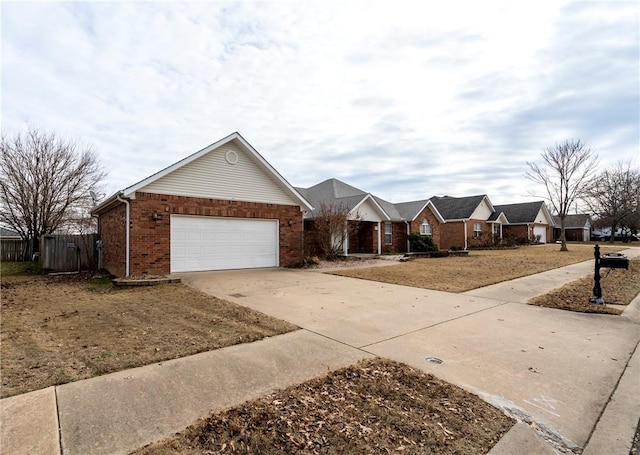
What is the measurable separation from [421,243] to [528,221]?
2369 centimetres

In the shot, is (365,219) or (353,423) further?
(365,219)

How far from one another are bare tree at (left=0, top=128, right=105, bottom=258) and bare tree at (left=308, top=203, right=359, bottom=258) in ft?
48.5

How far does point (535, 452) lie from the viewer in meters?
2.55

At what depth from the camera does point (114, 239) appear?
42.7ft

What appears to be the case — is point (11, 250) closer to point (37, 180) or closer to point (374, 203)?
point (37, 180)

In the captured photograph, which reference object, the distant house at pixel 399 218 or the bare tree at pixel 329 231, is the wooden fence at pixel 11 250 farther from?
the bare tree at pixel 329 231

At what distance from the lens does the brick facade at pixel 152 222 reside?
37.5 ft

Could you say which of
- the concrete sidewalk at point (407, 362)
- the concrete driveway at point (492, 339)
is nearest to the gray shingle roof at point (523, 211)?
the concrete driveway at point (492, 339)

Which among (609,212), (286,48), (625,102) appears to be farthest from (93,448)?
(609,212)

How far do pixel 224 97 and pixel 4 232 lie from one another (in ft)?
96.8

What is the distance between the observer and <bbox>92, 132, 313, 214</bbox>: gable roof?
11.3m

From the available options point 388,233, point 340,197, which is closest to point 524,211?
point 388,233

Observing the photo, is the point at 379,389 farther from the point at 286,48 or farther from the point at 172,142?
the point at 172,142

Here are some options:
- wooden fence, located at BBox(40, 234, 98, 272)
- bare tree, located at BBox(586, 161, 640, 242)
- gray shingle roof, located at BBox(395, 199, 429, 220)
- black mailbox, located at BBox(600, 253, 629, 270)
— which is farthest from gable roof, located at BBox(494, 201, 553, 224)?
wooden fence, located at BBox(40, 234, 98, 272)
